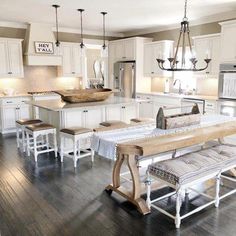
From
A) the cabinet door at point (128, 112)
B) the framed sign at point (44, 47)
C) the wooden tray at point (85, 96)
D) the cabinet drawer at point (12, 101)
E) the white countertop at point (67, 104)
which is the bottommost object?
the cabinet door at point (128, 112)

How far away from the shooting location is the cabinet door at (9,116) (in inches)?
249

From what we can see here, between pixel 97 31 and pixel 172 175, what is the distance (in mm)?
6456

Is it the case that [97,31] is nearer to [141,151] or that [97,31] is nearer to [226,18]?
[226,18]

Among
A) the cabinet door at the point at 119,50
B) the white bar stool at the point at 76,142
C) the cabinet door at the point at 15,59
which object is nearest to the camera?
the white bar stool at the point at 76,142

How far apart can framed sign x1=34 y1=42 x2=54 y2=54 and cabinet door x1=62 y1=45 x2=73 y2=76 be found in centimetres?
43

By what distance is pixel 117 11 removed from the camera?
5461 mm

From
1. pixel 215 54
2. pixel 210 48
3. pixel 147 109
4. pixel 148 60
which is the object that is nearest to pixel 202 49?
pixel 210 48

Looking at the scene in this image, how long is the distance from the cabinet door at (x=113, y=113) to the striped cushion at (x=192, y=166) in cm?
242

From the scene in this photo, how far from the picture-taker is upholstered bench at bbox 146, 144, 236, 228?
2527mm

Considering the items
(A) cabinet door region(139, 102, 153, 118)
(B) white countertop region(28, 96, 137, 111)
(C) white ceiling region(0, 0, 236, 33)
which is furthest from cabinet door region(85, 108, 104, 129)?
(A) cabinet door region(139, 102, 153, 118)

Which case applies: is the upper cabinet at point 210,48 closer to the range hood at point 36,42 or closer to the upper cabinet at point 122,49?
the upper cabinet at point 122,49

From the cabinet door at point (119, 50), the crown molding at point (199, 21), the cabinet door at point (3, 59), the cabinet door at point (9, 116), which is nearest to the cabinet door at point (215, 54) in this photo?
the crown molding at point (199, 21)

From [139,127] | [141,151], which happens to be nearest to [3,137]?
[139,127]

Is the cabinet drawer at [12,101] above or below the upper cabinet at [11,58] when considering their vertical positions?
below
